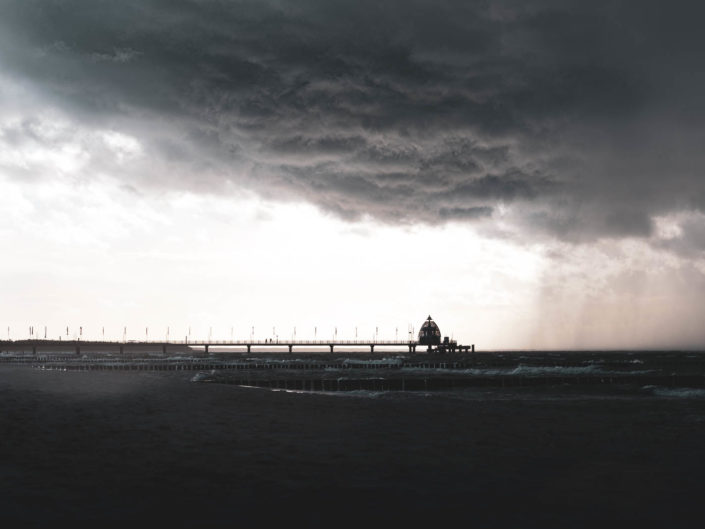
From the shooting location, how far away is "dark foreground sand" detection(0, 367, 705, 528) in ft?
41.4

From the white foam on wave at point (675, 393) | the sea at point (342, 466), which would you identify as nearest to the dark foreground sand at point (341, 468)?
the sea at point (342, 466)

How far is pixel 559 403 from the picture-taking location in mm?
41000

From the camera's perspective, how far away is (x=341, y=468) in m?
17.2

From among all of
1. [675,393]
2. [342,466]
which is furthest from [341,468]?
[675,393]

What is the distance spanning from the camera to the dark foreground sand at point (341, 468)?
1261 centimetres

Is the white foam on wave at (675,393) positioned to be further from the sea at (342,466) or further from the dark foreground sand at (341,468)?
the dark foreground sand at (341,468)

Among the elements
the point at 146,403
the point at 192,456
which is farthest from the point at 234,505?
the point at 146,403

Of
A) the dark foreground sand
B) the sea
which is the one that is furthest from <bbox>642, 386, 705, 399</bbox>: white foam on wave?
the dark foreground sand

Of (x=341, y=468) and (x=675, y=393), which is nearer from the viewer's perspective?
(x=341, y=468)

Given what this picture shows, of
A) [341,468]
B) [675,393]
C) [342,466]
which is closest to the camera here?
[341,468]

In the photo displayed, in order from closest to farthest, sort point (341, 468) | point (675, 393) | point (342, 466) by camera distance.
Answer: point (341, 468) < point (342, 466) < point (675, 393)

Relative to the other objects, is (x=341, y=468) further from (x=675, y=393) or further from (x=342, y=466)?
(x=675, y=393)

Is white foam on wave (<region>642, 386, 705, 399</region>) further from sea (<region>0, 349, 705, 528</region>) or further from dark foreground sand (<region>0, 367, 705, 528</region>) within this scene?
dark foreground sand (<region>0, 367, 705, 528</region>)

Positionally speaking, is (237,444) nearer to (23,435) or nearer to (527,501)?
(23,435)
